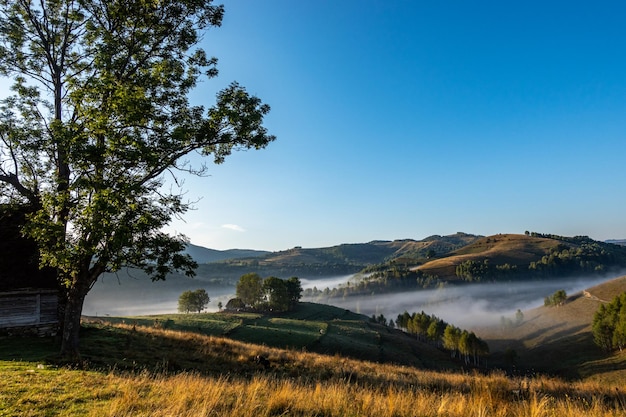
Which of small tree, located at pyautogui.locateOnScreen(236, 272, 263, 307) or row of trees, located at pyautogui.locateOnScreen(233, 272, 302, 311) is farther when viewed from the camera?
small tree, located at pyautogui.locateOnScreen(236, 272, 263, 307)

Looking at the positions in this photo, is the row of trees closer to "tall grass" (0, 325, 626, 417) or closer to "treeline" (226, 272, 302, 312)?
"treeline" (226, 272, 302, 312)

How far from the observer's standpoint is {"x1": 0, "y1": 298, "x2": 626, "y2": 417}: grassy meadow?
704 cm

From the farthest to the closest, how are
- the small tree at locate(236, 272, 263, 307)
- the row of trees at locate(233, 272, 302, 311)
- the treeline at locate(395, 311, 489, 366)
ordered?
the small tree at locate(236, 272, 263, 307), the row of trees at locate(233, 272, 302, 311), the treeline at locate(395, 311, 489, 366)

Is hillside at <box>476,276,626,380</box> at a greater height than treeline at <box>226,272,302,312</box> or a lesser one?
lesser

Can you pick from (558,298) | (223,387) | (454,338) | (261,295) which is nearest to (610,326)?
(454,338)

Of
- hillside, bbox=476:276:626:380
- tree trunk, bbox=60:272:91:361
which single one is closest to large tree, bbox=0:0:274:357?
tree trunk, bbox=60:272:91:361

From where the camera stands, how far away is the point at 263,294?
11838 centimetres

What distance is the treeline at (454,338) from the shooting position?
9362 cm

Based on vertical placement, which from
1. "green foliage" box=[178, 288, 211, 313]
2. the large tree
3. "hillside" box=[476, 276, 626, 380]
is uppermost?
the large tree

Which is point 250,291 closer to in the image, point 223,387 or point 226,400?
point 223,387

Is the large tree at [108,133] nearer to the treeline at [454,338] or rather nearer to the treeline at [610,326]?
the treeline at [454,338]

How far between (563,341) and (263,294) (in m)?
109

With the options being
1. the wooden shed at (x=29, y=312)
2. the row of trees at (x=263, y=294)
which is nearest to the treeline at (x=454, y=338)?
the row of trees at (x=263, y=294)

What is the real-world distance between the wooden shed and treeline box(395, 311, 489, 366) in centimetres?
9639
